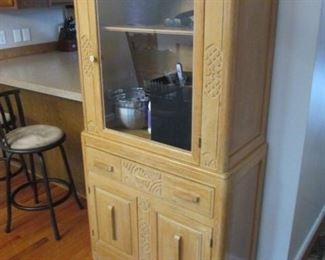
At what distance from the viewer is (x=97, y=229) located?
73.7 inches

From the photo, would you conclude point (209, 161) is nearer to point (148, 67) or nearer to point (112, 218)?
point (148, 67)

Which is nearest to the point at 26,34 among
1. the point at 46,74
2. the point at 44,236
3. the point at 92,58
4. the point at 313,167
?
the point at 46,74

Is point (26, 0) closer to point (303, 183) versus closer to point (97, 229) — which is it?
point (97, 229)

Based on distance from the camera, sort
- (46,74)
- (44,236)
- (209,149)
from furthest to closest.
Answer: (46,74)
(44,236)
(209,149)

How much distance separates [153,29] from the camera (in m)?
1.47

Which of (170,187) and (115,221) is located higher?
(170,187)

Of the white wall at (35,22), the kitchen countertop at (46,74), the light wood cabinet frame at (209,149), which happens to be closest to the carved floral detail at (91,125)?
the light wood cabinet frame at (209,149)

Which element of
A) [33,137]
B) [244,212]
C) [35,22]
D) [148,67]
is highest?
[35,22]

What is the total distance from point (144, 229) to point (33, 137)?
3.00 ft

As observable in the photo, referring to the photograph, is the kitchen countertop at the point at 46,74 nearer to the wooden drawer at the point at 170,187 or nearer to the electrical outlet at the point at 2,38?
the electrical outlet at the point at 2,38

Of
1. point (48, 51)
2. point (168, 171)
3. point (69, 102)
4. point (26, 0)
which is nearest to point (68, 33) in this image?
point (48, 51)

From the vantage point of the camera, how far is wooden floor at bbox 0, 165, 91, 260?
2082 mm

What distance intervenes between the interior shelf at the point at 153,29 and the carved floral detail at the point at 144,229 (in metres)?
0.72

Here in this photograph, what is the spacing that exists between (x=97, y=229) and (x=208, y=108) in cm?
98
